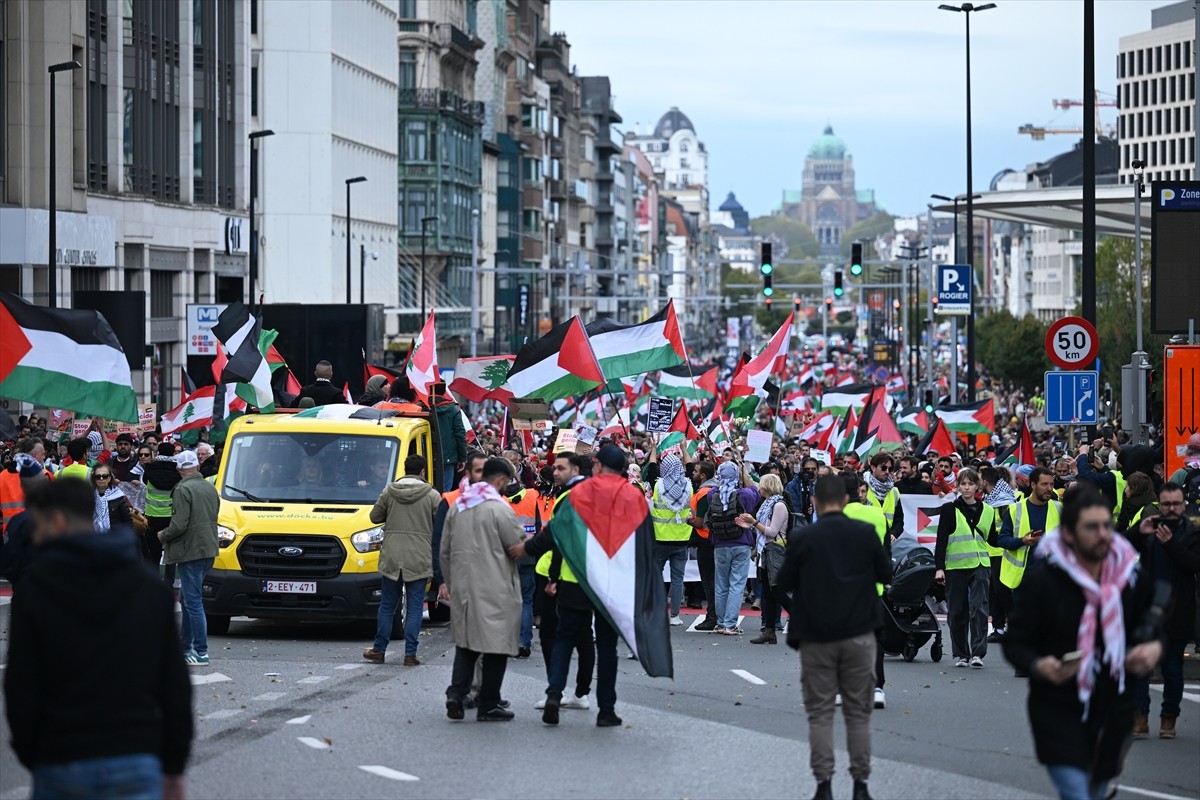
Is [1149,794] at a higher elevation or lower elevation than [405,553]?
→ lower

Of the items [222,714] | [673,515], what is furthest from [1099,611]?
[673,515]

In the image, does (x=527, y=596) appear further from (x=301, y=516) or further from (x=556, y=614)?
(x=556, y=614)

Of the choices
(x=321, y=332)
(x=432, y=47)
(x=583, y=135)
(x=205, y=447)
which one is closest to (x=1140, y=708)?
(x=205, y=447)

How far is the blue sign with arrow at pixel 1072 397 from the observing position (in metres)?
23.4

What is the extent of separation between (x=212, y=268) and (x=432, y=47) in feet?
129

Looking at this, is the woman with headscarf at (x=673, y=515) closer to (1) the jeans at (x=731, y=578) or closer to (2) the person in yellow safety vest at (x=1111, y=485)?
(1) the jeans at (x=731, y=578)

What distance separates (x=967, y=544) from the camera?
17.2 metres

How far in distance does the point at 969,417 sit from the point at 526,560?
1903 centimetres

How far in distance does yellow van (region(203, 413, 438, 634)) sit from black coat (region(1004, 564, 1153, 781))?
34.5 feet

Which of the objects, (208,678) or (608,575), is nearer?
(608,575)

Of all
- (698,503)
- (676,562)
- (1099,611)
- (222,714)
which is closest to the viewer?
(1099,611)

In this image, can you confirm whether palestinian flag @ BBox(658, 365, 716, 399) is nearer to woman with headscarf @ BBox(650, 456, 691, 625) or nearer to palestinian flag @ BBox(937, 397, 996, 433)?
palestinian flag @ BBox(937, 397, 996, 433)

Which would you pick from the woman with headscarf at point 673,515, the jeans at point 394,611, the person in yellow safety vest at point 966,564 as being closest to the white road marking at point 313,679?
the jeans at point 394,611

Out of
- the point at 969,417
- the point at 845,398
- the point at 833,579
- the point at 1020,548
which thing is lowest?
the point at 1020,548
